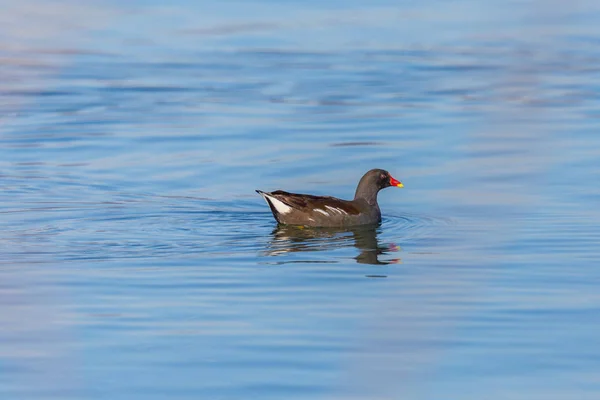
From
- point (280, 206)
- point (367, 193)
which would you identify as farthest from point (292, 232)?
point (367, 193)

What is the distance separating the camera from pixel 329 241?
1223 centimetres

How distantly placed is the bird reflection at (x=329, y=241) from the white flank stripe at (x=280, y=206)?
20cm

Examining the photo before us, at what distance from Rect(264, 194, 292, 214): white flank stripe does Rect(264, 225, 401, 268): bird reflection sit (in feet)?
0.66

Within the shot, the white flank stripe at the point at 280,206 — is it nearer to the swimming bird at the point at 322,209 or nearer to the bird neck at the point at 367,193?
the swimming bird at the point at 322,209

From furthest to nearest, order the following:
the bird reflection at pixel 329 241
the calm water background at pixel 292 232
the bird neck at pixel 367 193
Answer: the bird neck at pixel 367 193 < the bird reflection at pixel 329 241 < the calm water background at pixel 292 232

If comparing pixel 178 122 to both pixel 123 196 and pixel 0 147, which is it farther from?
pixel 123 196

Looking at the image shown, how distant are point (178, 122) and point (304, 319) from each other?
39.2 feet

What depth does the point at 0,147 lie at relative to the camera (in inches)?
696

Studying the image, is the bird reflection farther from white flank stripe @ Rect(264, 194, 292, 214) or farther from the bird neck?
the bird neck

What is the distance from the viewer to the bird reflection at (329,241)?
11383 mm

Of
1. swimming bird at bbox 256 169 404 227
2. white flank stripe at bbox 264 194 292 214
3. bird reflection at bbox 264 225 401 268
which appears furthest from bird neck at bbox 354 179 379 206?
white flank stripe at bbox 264 194 292 214

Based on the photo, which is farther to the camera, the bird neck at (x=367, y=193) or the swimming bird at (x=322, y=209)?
the bird neck at (x=367, y=193)

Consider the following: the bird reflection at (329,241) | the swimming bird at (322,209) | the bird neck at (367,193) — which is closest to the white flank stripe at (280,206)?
the swimming bird at (322,209)

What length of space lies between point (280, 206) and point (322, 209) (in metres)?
0.54
